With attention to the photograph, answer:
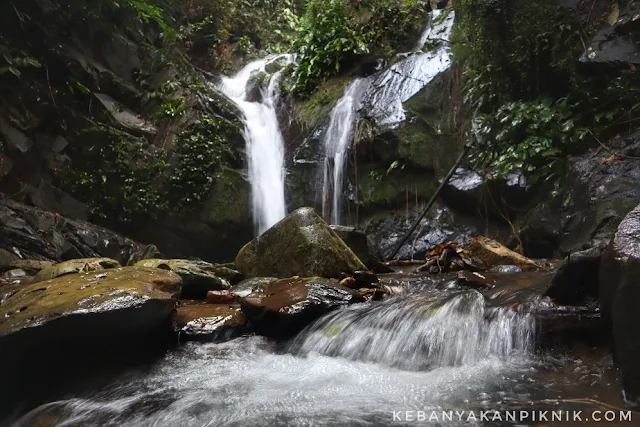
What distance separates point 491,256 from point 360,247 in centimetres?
187

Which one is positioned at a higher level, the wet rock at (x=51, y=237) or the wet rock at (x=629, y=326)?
the wet rock at (x=51, y=237)

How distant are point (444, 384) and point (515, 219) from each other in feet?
17.2

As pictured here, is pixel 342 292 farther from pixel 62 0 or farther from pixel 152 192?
pixel 62 0

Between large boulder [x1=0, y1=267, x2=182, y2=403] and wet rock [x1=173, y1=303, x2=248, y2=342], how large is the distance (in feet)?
0.76

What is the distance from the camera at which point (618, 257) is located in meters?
2.32

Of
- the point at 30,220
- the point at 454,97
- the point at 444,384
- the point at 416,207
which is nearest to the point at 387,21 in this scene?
the point at 454,97

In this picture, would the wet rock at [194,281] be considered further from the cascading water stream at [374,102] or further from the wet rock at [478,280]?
the cascading water stream at [374,102]

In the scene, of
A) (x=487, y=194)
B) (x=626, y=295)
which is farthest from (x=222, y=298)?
(x=487, y=194)

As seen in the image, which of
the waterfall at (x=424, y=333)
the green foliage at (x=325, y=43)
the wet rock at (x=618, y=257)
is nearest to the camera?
the wet rock at (x=618, y=257)

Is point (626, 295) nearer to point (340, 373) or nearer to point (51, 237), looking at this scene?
point (340, 373)

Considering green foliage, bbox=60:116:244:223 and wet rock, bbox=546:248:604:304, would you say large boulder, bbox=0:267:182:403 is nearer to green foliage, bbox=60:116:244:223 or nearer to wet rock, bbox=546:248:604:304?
wet rock, bbox=546:248:604:304

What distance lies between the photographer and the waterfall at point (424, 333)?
122 inches

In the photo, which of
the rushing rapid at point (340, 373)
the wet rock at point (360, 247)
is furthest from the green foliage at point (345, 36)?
the rushing rapid at point (340, 373)

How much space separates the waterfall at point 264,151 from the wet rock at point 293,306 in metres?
5.26
